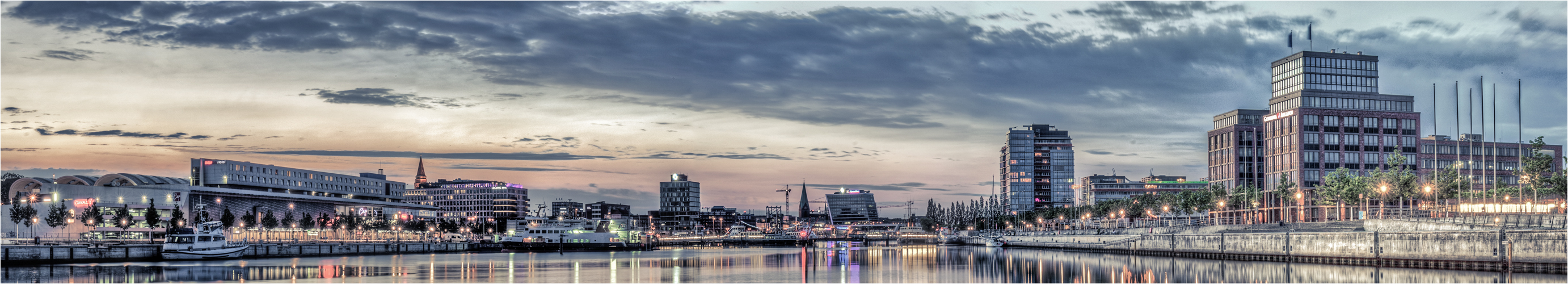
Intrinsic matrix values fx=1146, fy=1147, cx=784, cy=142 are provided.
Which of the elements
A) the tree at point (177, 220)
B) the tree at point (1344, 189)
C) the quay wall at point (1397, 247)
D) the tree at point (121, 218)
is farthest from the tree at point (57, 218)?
the tree at point (1344, 189)

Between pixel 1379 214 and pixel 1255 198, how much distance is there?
71.1 meters

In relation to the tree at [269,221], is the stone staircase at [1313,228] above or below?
above

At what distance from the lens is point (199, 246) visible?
123375 mm

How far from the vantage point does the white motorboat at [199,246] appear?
12212 centimetres

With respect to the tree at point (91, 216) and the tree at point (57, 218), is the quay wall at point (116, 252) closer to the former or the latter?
the tree at point (91, 216)

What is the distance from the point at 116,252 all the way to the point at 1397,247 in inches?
4707

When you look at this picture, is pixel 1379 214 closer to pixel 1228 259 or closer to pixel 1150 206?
pixel 1228 259

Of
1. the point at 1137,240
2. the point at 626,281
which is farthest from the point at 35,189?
the point at 1137,240

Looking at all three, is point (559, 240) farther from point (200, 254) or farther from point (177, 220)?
point (200, 254)

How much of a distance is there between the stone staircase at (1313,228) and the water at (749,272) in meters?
4.95

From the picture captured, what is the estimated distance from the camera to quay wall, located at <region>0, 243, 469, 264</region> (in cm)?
10756

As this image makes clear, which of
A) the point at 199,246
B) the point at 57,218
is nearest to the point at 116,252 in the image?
the point at 199,246

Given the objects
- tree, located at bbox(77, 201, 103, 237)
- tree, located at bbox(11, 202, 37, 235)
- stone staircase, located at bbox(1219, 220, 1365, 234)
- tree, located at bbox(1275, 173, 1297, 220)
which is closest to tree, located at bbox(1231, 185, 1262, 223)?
tree, located at bbox(1275, 173, 1297, 220)

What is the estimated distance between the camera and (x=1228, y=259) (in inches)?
4284
